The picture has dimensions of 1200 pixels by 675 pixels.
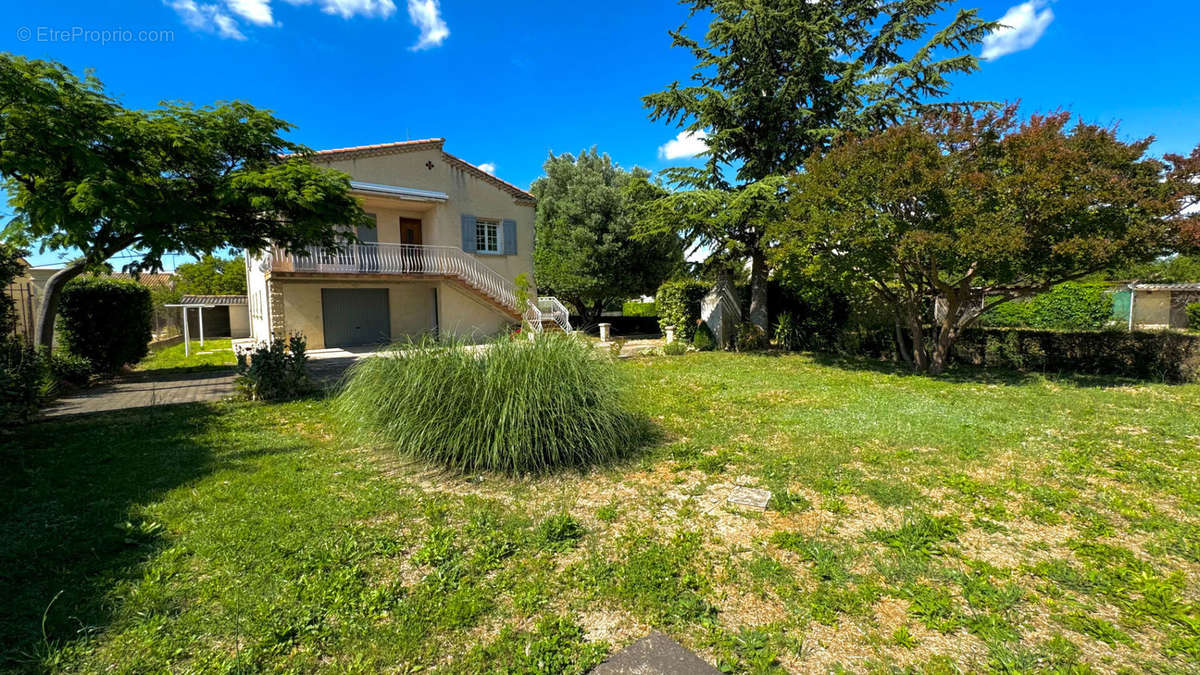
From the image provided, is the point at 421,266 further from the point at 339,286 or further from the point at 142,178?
the point at 142,178

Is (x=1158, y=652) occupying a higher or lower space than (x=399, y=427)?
lower

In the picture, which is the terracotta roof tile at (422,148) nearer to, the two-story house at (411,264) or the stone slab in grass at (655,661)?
the two-story house at (411,264)

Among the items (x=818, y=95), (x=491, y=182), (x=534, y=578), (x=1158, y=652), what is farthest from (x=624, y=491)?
(x=491, y=182)

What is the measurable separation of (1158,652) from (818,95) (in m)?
13.7

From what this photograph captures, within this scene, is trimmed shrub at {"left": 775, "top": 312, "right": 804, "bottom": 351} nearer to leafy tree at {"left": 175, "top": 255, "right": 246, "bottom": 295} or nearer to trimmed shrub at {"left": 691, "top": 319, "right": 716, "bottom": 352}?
trimmed shrub at {"left": 691, "top": 319, "right": 716, "bottom": 352}

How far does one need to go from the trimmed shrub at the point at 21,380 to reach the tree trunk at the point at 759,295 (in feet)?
46.1

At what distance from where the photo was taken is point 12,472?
4445 mm

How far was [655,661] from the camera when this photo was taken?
2170 millimetres

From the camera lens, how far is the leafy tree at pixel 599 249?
19.9m

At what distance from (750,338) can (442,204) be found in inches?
420

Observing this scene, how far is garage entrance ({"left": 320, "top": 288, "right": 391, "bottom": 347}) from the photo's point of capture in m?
15.3

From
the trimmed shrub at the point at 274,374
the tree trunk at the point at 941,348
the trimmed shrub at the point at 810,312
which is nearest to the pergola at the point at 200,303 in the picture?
the trimmed shrub at the point at 274,374

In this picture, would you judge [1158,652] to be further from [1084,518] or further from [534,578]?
[534,578]

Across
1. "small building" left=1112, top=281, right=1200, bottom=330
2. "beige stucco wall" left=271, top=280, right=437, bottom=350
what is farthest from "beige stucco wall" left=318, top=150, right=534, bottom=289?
"small building" left=1112, top=281, right=1200, bottom=330
